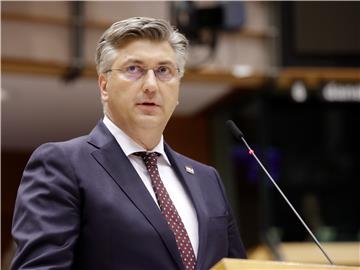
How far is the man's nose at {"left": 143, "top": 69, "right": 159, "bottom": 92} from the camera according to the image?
2357mm

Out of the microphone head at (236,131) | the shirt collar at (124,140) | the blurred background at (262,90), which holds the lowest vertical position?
the blurred background at (262,90)

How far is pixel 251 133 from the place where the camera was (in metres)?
8.39

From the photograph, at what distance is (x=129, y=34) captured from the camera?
7.76ft

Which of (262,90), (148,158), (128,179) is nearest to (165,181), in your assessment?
(148,158)

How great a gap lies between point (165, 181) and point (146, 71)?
0.34 metres

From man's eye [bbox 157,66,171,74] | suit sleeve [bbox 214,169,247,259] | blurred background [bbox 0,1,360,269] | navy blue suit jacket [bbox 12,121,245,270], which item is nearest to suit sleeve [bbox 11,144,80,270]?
navy blue suit jacket [bbox 12,121,245,270]

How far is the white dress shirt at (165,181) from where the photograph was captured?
2.39m

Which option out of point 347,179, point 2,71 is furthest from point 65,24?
point 347,179

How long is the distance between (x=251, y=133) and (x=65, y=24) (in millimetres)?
2360

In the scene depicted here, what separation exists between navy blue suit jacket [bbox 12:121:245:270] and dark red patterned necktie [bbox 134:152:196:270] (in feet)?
0.12

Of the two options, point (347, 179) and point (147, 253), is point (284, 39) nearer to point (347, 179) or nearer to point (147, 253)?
point (347, 179)

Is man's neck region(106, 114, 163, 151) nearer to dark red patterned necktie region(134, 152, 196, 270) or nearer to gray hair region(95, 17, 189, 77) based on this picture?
dark red patterned necktie region(134, 152, 196, 270)

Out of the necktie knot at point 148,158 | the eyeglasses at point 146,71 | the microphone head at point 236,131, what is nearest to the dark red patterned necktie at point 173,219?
the necktie knot at point 148,158

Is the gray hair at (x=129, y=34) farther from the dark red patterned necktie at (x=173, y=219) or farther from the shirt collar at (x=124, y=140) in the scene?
the dark red patterned necktie at (x=173, y=219)
